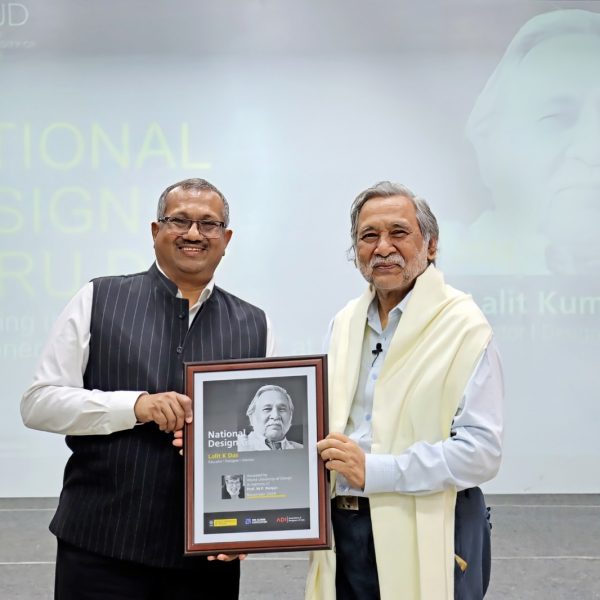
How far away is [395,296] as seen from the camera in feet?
5.20

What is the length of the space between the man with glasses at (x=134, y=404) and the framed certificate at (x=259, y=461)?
8 centimetres

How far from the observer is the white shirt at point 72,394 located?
59.1 inches

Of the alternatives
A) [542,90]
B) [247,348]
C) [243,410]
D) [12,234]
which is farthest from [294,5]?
[243,410]

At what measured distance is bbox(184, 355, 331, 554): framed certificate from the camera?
1.42m

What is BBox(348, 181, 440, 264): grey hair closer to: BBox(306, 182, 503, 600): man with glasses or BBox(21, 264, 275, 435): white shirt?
BBox(306, 182, 503, 600): man with glasses

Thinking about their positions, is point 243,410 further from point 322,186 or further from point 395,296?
point 322,186

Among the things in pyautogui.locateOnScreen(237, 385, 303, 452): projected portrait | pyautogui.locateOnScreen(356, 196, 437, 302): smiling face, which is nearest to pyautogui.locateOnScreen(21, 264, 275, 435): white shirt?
pyautogui.locateOnScreen(237, 385, 303, 452): projected portrait

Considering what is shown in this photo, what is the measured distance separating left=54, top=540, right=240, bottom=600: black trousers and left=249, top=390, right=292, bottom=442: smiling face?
400 mm

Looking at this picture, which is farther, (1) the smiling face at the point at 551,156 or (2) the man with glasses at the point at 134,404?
(1) the smiling face at the point at 551,156

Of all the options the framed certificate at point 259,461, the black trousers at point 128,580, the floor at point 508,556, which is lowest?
the floor at point 508,556

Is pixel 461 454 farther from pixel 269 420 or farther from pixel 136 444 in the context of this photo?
pixel 136 444

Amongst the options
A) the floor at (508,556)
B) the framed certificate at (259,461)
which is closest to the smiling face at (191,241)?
the framed certificate at (259,461)

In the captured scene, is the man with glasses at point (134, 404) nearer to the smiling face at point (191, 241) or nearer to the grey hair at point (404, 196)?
the smiling face at point (191, 241)

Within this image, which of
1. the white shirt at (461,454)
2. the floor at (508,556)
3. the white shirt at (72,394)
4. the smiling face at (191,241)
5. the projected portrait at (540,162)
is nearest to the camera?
the white shirt at (461,454)
